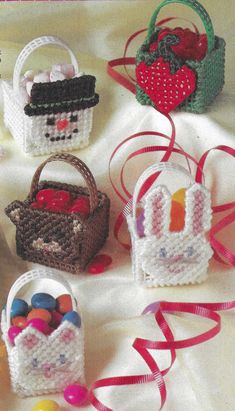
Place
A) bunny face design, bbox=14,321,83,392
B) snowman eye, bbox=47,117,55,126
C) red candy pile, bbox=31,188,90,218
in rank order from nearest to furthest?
bunny face design, bbox=14,321,83,392
red candy pile, bbox=31,188,90,218
snowman eye, bbox=47,117,55,126

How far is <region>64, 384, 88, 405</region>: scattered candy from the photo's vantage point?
4.67ft

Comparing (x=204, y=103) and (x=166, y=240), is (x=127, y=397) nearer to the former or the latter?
(x=166, y=240)

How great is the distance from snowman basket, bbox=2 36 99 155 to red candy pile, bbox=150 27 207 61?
19 centimetres

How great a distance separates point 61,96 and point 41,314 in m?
0.56

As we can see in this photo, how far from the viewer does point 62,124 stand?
1.87 meters

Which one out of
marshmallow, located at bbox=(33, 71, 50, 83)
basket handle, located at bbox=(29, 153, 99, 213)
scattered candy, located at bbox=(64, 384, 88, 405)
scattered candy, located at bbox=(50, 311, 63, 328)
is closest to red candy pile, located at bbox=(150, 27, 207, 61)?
marshmallow, located at bbox=(33, 71, 50, 83)

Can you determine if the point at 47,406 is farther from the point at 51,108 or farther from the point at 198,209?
the point at 51,108

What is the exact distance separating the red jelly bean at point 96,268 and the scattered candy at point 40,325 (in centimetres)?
32

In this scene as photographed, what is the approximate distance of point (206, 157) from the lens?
71.2 inches

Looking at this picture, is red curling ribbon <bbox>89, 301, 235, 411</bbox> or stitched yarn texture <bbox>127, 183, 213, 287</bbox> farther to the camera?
stitched yarn texture <bbox>127, 183, 213, 287</bbox>

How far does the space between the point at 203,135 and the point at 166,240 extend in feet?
1.01

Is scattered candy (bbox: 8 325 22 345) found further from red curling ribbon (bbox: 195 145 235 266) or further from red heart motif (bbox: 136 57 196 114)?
red heart motif (bbox: 136 57 196 114)

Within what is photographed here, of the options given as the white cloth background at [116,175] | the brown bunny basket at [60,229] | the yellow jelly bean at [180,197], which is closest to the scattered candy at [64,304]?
the white cloth background at [116,175]

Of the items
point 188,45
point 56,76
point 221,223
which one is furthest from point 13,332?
point 188,45
